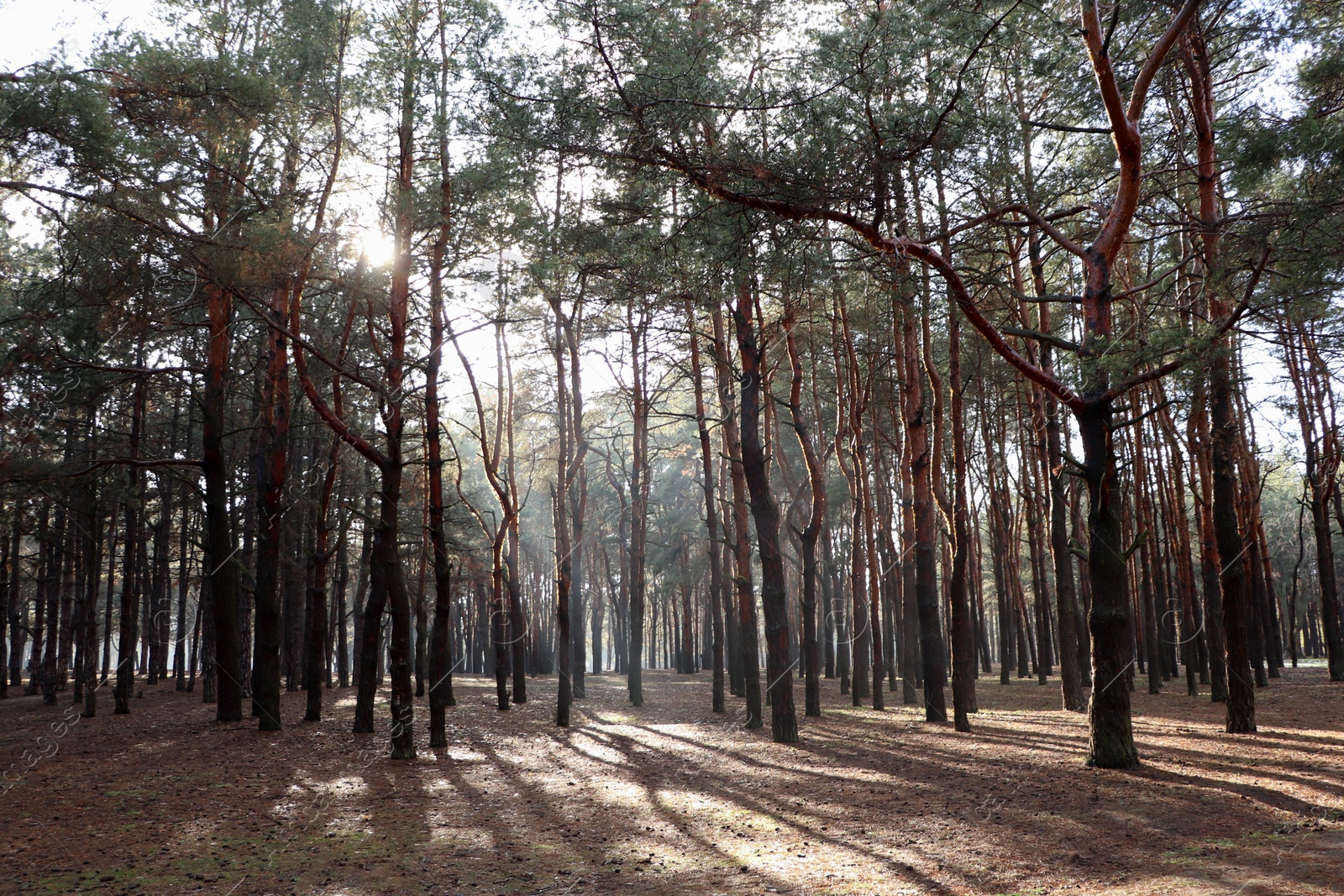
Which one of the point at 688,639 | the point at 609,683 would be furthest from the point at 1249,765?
the point at 688,639

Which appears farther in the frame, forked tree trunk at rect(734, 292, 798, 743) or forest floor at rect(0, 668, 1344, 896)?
forked tree trunk at rect(734, 292, 798, 743)

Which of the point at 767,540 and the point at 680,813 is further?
the point at 767,540

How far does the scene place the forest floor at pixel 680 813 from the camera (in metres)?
5.29

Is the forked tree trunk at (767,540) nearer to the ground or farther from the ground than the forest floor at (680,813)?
farther from the ground

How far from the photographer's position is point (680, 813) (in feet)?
24.5

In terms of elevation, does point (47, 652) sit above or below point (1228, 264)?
below

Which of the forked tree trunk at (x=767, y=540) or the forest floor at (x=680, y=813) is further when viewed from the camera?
the forked tree trunk at (x=767, y=540)

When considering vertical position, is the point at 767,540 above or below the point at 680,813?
above

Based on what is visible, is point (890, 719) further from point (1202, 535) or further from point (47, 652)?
point (47, 652)

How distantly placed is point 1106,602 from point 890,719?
7018 millimetres

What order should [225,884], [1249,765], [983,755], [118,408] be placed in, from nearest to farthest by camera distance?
[225,884], [1249,765], [983,755], [118,408]

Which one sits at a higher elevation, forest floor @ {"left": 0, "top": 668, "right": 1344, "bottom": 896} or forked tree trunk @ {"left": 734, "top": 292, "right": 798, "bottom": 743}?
forked tree trunk @ {"left": 734, "top": 292, "right": 798, "bottom": 743}

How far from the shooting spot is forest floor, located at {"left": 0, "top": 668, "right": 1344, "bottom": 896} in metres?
5.29

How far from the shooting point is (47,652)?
62.5ft
